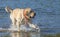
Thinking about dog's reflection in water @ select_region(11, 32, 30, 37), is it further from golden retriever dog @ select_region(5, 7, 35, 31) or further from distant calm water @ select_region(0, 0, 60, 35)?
distant calm water @ select_region(0, 0, 60, 35)

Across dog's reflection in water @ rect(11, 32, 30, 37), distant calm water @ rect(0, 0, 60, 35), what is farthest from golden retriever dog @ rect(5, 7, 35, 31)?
distant calm water @ rect(0, 0, 60, 35)

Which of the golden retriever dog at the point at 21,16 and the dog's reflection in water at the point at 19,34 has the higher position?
the golden retriever dog at the point at 21,16

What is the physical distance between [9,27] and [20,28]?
0.96 m

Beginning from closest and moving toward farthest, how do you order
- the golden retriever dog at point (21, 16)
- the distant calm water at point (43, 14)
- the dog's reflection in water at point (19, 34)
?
the dog's reflection in water at point (19, 34)
the golden retriever dog at point (21, 16)
the distant calm water at point (43, 14)

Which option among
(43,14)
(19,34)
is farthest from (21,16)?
(43,14)

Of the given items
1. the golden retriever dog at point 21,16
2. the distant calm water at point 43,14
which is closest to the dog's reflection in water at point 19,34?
the golden retriever dog at point 21,16

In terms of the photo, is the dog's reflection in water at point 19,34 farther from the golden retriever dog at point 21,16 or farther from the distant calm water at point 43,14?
the distant calm water at point 43,14

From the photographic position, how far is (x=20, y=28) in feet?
46.6

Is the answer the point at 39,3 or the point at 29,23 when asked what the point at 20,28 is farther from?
the point at 39,3

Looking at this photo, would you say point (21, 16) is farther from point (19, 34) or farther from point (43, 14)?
point (43, 14)

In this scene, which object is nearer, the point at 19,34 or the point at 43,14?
the point at 19,34

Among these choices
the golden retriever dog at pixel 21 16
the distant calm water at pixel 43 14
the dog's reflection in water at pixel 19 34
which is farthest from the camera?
the distant calm water at pixel 43 14

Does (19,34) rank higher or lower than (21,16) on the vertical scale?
lower

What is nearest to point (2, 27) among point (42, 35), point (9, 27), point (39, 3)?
point (9, 27)
